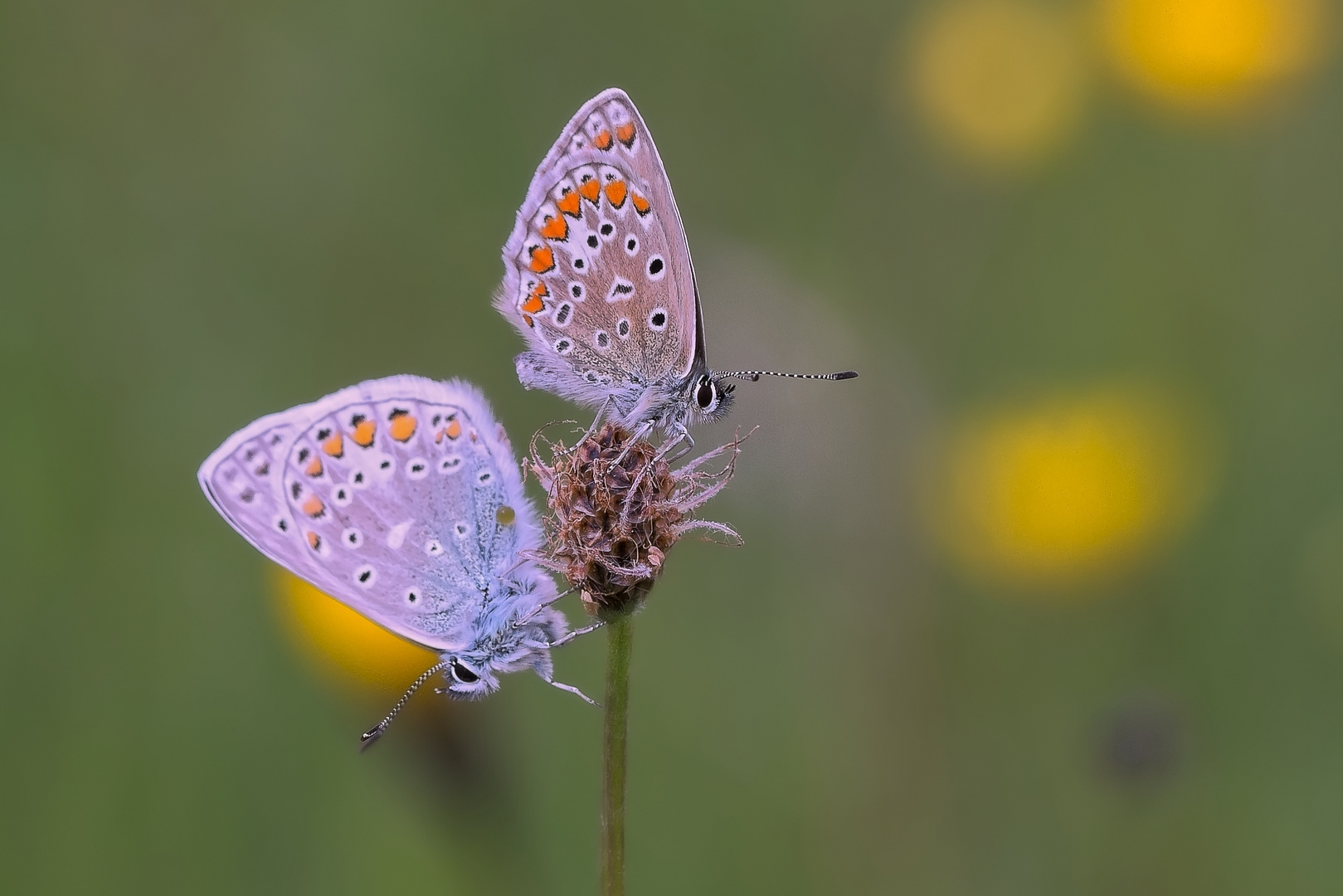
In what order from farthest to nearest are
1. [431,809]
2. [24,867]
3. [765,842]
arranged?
[765,842] < [24,867] < [431,809]

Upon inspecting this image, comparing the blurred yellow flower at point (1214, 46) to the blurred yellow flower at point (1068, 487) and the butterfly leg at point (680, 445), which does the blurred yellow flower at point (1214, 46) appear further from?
the butterfly leg at point (680, 445)

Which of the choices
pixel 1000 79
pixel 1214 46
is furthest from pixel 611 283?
pixel 1214 46

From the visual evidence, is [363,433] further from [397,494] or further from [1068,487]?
[1068,487]

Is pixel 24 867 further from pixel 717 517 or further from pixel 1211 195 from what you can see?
pixel 1211 195

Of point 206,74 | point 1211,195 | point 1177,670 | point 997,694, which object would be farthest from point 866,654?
point 206,74

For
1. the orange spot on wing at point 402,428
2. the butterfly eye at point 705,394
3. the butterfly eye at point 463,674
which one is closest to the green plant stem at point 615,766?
the butterfly eye at point 463,674

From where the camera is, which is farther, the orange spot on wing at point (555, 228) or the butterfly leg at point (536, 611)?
the orange spot on wing at point (555, 228)

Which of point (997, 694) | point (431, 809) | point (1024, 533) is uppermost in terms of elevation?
point (1024, 533)

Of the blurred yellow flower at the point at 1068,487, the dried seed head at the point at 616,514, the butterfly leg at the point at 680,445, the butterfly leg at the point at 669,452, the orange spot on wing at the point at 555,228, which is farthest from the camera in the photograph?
the blurred yellow flower at the point at 1068,487
